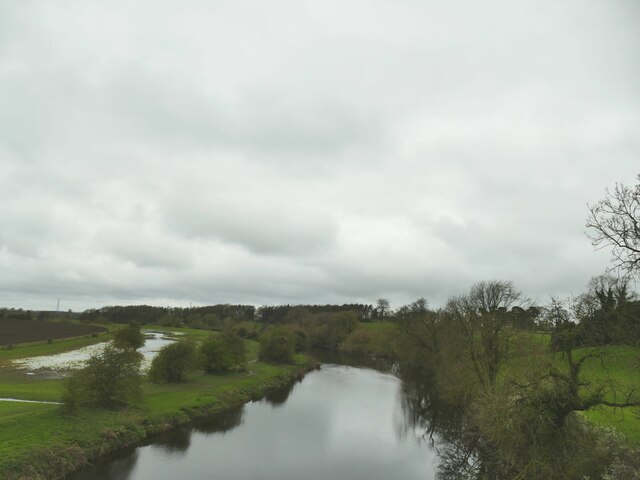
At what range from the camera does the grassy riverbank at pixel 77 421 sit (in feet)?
72.9

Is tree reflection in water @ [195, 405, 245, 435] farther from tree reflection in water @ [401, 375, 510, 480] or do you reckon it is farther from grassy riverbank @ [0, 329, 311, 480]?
tree reflection in water @ [401, 375, 510, 480]

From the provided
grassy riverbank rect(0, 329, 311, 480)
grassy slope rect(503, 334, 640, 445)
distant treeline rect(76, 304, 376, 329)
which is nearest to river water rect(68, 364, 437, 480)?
grassy riverbank rect(0, 329, 311, 480)

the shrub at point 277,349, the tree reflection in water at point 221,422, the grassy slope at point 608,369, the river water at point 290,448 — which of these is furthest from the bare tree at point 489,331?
the shrub at point 277,349

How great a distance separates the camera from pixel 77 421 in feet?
92.2

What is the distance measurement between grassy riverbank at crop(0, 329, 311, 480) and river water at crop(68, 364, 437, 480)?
4.20 ft

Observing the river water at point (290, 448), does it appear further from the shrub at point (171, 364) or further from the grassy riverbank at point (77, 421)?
the shrub at point (171, 364)

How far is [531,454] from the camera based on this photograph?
16.3 meters

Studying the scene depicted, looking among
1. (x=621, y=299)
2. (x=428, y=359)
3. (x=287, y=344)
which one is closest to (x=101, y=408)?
(x=621, y=299)

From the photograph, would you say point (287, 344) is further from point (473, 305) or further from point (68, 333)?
point (68, 333)

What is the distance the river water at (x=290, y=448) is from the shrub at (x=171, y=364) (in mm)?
9361

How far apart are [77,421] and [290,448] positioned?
14423 mm

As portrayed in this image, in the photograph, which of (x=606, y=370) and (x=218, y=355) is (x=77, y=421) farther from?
(x=606, y=370)

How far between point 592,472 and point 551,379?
12.2ft

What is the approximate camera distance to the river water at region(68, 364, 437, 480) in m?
24.8
